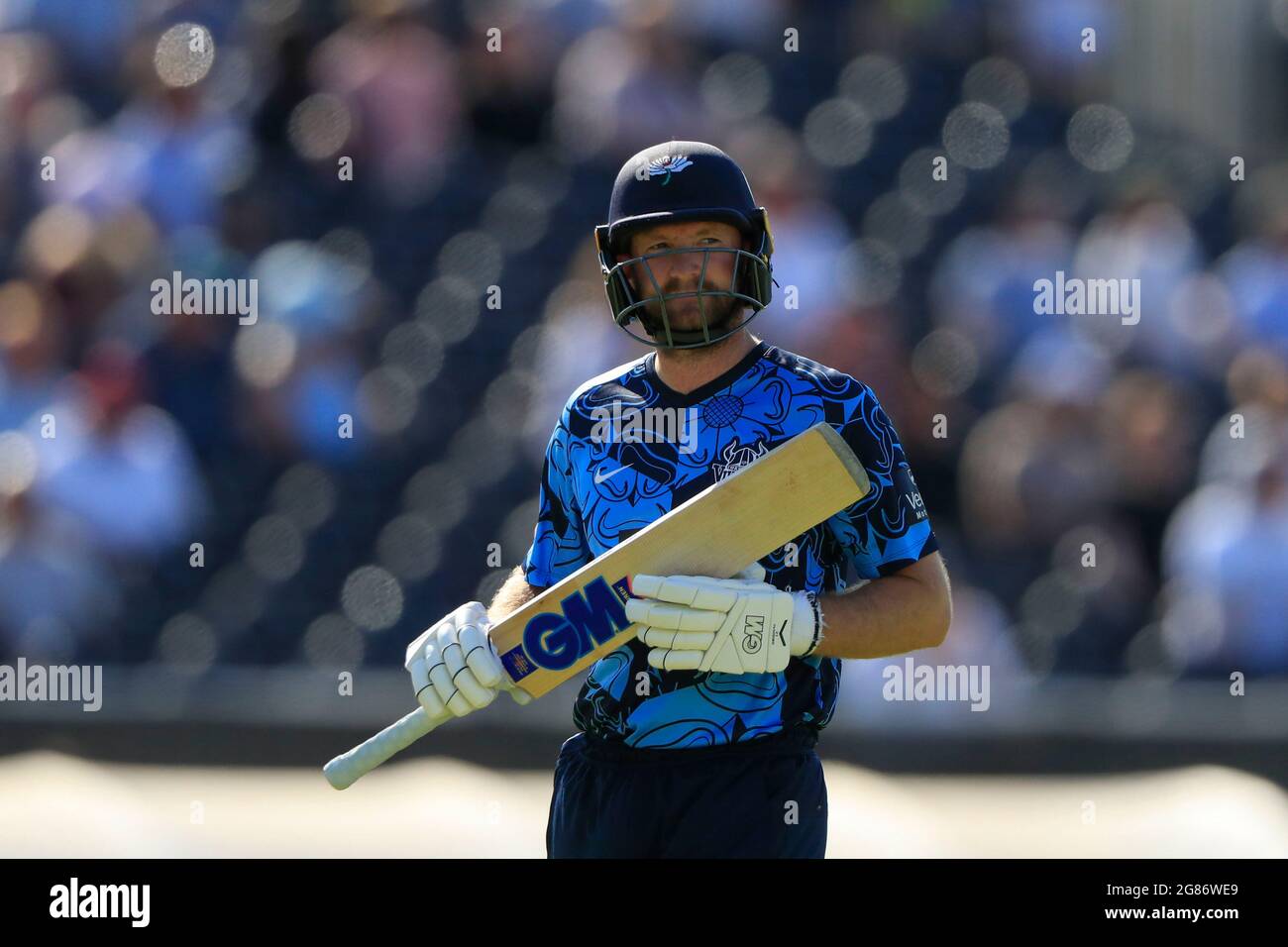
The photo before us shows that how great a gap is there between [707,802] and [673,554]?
1.17 ft

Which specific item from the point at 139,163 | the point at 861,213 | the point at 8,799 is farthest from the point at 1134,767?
the point at 139,163

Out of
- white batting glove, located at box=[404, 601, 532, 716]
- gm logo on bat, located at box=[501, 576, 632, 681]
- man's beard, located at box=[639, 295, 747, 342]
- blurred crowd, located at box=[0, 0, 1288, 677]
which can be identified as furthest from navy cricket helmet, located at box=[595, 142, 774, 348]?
blurred crowd, located at box=[0, 0, 1288, 677]

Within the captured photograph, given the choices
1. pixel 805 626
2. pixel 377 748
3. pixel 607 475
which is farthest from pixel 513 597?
pixel 805 626

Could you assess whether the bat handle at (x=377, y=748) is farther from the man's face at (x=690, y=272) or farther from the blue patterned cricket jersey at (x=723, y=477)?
the man's face at (x=690, y=272)

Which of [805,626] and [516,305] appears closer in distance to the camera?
[805,626]

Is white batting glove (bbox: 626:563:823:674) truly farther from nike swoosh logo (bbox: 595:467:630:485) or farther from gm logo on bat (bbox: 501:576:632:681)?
nike swoosh logo (bbox: 595:467:630:485)

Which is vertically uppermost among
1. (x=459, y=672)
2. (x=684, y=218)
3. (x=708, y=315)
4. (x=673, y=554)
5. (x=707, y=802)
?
(x=684, y=218)

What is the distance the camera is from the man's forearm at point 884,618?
2.28 m

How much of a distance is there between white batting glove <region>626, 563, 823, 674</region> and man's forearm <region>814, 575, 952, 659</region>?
86mm

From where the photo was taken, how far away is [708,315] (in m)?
2.40

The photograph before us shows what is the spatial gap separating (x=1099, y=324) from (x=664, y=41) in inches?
68.2

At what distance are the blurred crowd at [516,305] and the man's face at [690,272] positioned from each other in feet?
8.73

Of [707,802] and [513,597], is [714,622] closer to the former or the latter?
[707,802]

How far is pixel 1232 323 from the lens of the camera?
5641 mm
